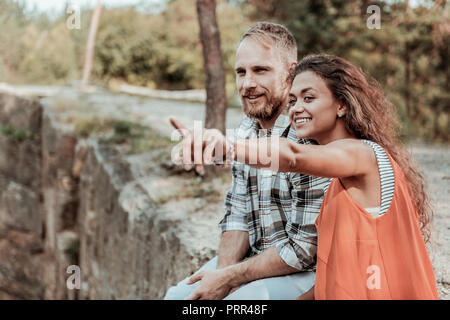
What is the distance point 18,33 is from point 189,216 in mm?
17551

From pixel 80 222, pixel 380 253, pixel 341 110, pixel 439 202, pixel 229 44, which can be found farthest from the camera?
pixel 229 44

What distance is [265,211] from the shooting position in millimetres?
2150

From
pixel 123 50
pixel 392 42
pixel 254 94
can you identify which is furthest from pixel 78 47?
pixel 254 94

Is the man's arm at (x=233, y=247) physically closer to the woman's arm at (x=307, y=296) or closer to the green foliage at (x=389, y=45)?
the woman's arm at (x=307, y=296)

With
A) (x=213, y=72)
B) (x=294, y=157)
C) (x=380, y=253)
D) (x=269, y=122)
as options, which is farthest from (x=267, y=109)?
(x=213, y=72)

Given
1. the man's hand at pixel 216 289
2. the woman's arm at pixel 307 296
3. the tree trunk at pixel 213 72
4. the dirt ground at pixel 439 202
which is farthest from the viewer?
the tree trunk at pixel 213 72

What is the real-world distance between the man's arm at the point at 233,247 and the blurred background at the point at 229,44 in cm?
227

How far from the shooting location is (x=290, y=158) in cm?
142

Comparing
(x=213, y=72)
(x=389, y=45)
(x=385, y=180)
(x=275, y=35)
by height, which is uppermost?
(x=389, y=45)

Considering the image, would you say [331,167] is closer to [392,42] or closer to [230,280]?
[230,280]

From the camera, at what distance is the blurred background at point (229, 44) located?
12.7 m

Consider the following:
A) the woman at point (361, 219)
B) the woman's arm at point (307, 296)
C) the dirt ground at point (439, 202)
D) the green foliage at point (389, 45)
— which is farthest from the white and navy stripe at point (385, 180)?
the green foliage at point (389, 45)

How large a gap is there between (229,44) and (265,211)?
63.2ft

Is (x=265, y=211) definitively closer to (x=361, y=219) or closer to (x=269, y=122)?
(x=269, y=122)
